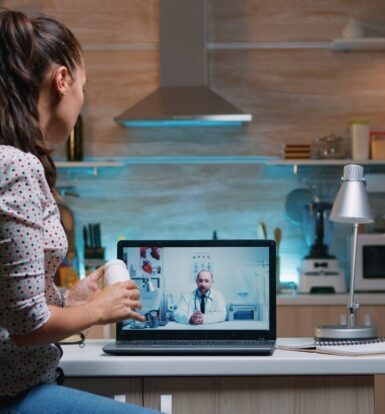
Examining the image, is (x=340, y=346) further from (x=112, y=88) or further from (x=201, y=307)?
(x=112, y=88)

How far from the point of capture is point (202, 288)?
7.99 feet

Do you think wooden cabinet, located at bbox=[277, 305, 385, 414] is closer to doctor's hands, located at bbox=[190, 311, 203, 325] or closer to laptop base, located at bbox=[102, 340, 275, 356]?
doctor's hands, located at bbox=[190, 311, 203, 325]

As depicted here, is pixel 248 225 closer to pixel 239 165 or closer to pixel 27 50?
pixel 239 165

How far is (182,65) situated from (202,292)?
9.14 feet

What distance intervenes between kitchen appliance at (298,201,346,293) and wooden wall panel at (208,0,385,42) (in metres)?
0.97

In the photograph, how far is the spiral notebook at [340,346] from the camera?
2.21 metres

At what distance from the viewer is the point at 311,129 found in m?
5.16

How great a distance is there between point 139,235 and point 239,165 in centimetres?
68

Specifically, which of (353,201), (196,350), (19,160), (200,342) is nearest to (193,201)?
(353,201)

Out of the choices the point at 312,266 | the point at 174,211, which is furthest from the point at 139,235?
the point at 312,266

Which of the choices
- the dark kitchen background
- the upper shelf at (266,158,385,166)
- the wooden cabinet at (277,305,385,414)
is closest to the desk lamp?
the wooden cabinet at (277,305,385,414)

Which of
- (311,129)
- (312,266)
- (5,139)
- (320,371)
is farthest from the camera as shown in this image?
(311,129)

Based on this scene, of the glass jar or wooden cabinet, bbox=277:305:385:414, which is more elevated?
the glass jar

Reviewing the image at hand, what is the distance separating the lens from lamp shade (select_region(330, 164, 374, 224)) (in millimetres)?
2453
